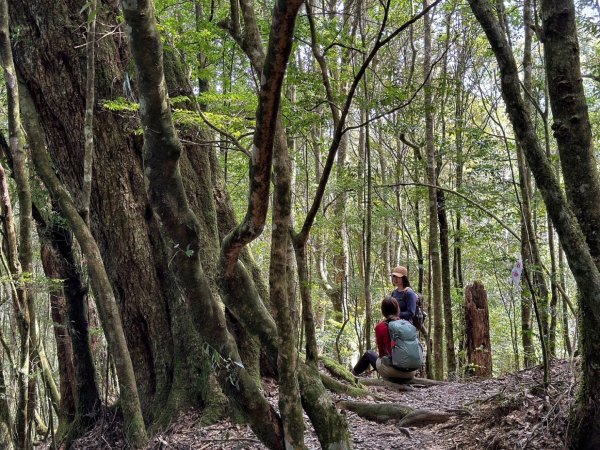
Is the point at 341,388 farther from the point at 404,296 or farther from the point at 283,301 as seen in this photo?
the point at 283,301

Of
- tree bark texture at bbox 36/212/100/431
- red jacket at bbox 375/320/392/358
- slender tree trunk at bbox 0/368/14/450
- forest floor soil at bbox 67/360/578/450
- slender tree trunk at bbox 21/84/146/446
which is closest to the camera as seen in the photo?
forest floor soil at bbox 67/360/578/450

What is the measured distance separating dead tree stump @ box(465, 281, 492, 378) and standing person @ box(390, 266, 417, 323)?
149 cm

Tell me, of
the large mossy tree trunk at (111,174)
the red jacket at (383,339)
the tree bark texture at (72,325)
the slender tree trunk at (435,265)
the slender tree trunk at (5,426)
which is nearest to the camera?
the large mossy tree trunk at (111,174)

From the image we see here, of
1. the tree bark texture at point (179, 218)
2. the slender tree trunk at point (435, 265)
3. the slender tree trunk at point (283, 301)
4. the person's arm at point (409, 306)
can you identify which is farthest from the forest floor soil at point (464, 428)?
the slender tree trunk at point (435, 265)

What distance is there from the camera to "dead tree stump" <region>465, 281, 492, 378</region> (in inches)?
359

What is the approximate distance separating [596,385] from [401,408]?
247 cm

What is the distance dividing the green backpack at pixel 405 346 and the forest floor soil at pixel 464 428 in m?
0.80

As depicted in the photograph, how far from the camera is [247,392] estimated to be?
145 inches

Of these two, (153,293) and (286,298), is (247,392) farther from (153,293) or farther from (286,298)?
(153,293)

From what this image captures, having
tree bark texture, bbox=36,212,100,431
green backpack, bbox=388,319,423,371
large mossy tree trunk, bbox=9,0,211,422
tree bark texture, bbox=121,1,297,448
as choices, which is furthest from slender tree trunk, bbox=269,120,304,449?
tree bark texture, bbox=36,212,100,431

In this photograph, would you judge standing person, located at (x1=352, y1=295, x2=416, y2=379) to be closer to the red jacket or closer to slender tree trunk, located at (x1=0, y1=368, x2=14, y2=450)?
the red jacket

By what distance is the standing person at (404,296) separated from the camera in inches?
324

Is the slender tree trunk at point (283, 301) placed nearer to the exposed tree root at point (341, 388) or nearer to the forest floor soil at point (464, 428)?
the forest floor soil at point (464, 428)

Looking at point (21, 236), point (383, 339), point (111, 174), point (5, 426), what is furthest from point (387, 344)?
point (5, 426)
